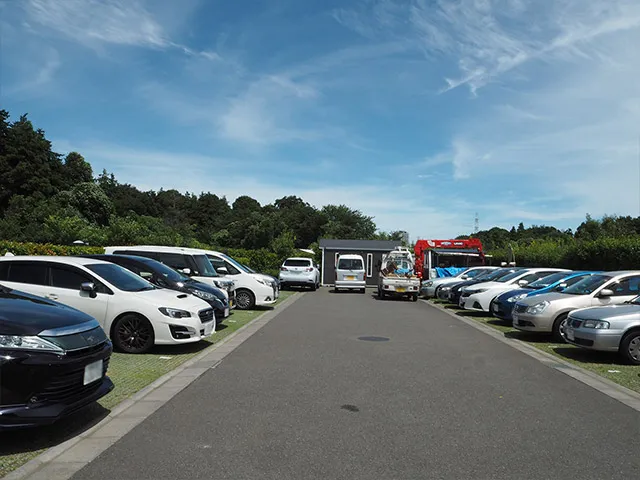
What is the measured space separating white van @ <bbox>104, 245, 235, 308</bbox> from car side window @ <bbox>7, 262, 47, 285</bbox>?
17.7 ft

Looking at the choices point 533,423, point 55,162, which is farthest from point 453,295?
point 55,162

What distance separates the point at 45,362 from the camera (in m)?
4.59

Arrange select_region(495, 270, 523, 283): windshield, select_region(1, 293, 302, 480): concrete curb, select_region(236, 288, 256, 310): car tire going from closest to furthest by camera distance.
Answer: select_region(1, 293, 302, 480): concrete curb, select_region(236, 288, 256, 310): car tire, select_region(495, 270, 523, 283): windshield

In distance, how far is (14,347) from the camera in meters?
4.49

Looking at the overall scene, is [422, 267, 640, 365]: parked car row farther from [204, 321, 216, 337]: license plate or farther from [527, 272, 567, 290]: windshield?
[204, 321, 216, 337]: license plate

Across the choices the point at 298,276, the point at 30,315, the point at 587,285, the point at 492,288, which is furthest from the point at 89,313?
A: the point at 298,276

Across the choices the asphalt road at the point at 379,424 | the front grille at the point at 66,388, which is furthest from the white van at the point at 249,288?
the front grille at the point at 66,388

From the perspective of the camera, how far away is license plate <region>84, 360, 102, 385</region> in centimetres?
510

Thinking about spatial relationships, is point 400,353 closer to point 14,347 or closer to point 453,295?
point 14,347

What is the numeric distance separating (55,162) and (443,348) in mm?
59070

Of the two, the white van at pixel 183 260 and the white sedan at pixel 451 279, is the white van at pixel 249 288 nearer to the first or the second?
the white van at pixel 183 260

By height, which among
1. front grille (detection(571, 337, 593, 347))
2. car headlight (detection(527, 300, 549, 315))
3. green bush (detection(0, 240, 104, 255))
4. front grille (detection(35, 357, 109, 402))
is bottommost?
front grille (detection(35, 357, 109, 402))

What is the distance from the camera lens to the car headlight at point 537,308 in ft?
38.4

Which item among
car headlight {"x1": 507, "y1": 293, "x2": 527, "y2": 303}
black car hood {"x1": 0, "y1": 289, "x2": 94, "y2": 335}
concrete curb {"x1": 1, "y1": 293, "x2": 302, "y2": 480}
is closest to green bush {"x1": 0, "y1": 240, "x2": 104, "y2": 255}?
concrete curb {"x1": 1, "y1": 293, "x2": 302, "y2": 480}
